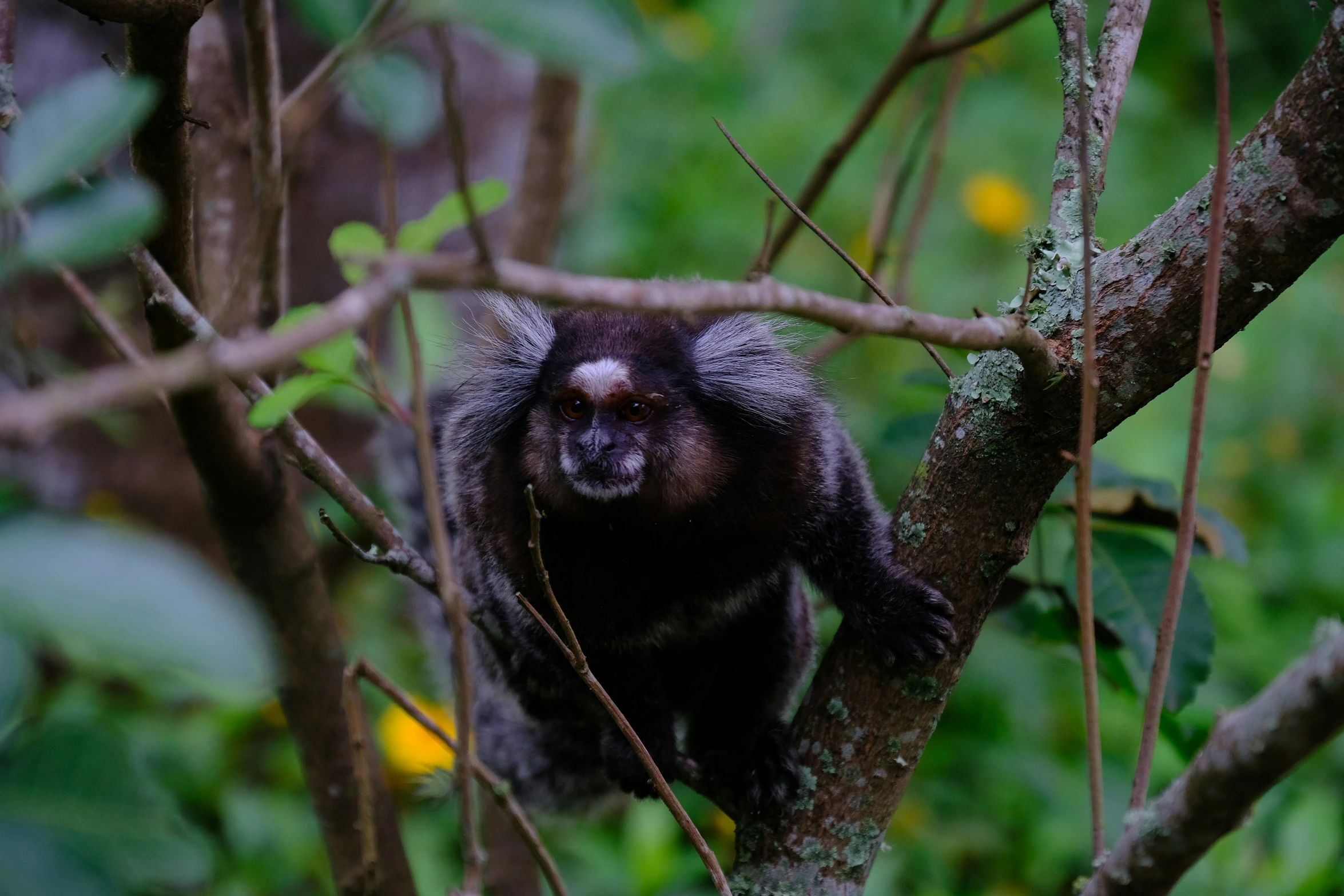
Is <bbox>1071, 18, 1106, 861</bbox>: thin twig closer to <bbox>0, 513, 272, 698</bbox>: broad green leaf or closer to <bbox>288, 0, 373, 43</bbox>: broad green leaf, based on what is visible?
<bbox>288, 0, 373, 43</bbox>: broad green leaf

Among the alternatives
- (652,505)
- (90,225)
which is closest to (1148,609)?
(652,505)

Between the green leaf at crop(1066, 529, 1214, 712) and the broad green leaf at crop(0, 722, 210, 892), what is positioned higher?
the green leaf at crop(1066, 529, 1214, 712)

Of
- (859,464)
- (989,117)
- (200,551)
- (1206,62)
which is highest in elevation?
(1206,62)

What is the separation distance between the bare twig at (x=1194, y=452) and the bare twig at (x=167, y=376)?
3.24ft

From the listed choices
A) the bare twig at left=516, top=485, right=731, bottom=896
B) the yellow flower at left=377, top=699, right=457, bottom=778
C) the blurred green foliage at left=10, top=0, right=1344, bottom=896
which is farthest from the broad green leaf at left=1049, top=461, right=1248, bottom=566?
the yellow flower at left=377, top=699, right=457, bottom=778

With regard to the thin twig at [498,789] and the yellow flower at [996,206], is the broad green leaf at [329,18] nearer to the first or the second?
the thin twig at [498,789]

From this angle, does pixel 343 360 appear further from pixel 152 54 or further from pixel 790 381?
pixel 790 381

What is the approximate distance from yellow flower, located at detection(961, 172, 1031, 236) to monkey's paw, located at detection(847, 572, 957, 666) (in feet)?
8.64

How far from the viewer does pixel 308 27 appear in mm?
1041

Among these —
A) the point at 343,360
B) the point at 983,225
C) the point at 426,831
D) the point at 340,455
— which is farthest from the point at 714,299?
the point at 340,455

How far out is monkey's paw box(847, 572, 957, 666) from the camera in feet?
5.87

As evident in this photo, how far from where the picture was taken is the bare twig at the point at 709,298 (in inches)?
36.5

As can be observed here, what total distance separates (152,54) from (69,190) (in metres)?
0.26

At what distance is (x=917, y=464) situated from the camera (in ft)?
9.27
